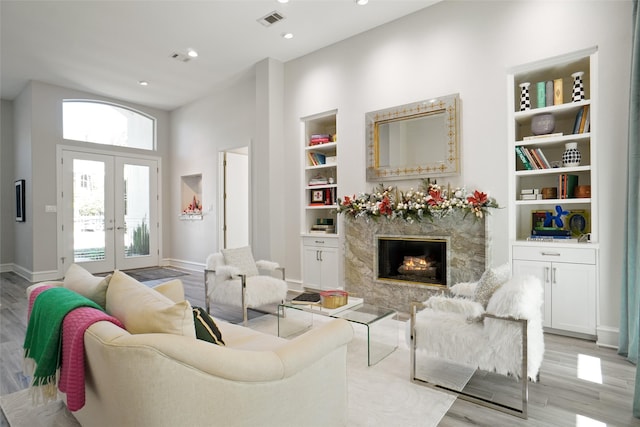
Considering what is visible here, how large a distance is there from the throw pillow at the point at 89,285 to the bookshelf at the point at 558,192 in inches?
134

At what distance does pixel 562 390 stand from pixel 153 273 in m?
6.67

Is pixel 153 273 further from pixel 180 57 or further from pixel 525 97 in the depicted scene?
pixel 525 97

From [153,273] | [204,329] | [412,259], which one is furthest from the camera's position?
[153,273]

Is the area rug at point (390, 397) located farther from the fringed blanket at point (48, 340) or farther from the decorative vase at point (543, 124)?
the decorative vase at point (543, 124)

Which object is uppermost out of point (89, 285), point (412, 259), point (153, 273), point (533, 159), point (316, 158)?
point (316, 158)

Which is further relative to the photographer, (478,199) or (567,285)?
(478,199)

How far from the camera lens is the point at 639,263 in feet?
7.91

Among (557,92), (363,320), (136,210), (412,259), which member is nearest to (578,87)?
(557,92)

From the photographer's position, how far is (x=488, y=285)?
2.35 metres

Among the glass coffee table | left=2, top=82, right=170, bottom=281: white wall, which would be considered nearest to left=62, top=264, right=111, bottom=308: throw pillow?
the glass coffee table

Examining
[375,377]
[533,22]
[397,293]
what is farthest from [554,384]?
[533,22]

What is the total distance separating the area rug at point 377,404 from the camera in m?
1.98

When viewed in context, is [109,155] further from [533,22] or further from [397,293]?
[533,22]

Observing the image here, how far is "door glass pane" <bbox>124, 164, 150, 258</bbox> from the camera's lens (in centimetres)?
732
